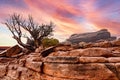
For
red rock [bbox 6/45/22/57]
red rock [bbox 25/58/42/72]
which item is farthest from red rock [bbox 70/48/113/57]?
red rock [bbox 6/45/22/57]

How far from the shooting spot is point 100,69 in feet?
40.9

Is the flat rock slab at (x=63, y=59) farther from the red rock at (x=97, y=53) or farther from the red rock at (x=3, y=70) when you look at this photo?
the red rock at (x=3, y=70)

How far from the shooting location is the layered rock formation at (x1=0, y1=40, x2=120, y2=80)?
1248 centimetres

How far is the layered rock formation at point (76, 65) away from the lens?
41.0 feet

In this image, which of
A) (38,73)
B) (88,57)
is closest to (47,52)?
(38,73)

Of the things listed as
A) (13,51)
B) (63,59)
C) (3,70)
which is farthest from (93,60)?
(13,51)

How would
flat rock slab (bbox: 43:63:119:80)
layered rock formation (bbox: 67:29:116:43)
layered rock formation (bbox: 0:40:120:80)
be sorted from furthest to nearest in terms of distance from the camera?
1. layered rock formation (bbox: 67:29:116:43)
2. layered rock formation (bbox: 0:40:120:80)
3. flat rock slab (bbox: 43:63:119:80)

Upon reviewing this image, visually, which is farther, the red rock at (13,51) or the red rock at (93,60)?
Result: the red rock at (13,51)

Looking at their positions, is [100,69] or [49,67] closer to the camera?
[100,69]

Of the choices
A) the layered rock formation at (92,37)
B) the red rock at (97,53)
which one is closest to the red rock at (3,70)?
the red rock at (97,53)

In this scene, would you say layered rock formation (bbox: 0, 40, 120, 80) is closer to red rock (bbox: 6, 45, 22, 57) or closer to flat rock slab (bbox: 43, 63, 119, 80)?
flat rock slab (bbox: 43, 63, 119, 80)

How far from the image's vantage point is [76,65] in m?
13.1

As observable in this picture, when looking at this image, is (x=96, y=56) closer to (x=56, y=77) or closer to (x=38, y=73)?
(x=56, y=77)

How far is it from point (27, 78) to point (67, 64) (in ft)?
14.4
